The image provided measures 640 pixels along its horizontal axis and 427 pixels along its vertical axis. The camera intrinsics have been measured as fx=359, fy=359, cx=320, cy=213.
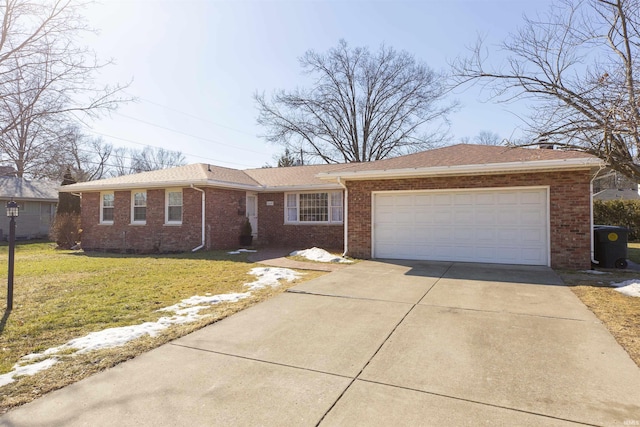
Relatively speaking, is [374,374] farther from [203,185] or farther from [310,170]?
[310,170]

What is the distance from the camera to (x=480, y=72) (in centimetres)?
631

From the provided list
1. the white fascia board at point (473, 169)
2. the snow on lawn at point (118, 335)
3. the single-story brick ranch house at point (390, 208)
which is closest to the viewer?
the snow on lawn at point (118, 335)

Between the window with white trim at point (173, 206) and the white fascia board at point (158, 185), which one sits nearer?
the white fascia board at point (158, 185)

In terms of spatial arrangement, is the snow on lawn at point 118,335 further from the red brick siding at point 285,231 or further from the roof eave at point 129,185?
the red brick siding at point 285,231

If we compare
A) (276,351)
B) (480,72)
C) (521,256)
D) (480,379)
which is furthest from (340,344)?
(521,256)

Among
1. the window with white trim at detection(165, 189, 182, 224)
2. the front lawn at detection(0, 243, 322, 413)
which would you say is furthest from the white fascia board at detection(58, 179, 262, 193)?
the front lawn at detection(0, 243, 322, 413)

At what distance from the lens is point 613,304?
5.68 metres

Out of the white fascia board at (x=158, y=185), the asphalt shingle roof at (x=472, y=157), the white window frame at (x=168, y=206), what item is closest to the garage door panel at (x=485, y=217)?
the asphalt shingle roof at (x=472, y=157)

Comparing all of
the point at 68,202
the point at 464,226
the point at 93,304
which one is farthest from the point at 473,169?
the point at 68,202

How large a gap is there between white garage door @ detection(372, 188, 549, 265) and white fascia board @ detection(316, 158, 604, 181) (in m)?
0.57

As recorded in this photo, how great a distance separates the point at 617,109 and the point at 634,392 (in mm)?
3177

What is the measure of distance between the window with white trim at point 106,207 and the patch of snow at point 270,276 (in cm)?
1029

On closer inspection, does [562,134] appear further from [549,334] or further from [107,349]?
[107,349]

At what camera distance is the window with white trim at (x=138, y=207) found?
15234mm
